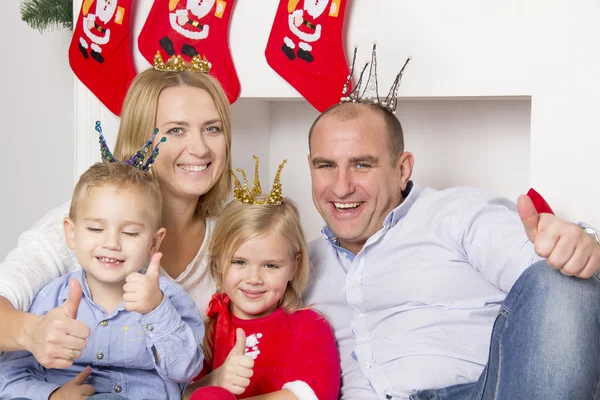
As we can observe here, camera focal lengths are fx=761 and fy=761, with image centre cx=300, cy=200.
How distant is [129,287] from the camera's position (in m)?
1.65

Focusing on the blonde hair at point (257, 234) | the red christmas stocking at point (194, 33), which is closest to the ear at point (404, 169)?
the blonde hair at point (257, 234)

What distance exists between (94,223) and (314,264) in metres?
0.74

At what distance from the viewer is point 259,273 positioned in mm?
2084

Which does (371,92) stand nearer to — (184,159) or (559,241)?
(184,159)

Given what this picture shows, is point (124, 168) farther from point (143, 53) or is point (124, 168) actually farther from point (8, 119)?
point (8, 119)

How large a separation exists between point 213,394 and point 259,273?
1.39 ft

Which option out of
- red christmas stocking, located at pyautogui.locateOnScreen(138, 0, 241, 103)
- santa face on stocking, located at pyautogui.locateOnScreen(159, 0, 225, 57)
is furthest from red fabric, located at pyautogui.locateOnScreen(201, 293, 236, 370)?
santa face on stocking, located at pyautogui.locateOnScreen(159, 0, 225, 57)

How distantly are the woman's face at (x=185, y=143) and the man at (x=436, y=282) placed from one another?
0.33 metres

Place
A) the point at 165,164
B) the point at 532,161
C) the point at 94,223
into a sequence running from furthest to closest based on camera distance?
the point at 532,161, the point at 165,164, the point at 94,223

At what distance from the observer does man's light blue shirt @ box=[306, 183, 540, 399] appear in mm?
1862

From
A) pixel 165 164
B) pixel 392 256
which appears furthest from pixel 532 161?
pixel 165 164

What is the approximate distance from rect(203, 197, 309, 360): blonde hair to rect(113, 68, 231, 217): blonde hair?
0.77ft

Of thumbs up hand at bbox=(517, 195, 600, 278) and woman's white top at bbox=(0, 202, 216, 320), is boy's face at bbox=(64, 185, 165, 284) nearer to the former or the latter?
woman's white top at bbox=(0, 202, 216, 320)

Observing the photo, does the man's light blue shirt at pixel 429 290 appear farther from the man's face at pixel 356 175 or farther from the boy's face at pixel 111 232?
the boy's face at pixel 111 232
